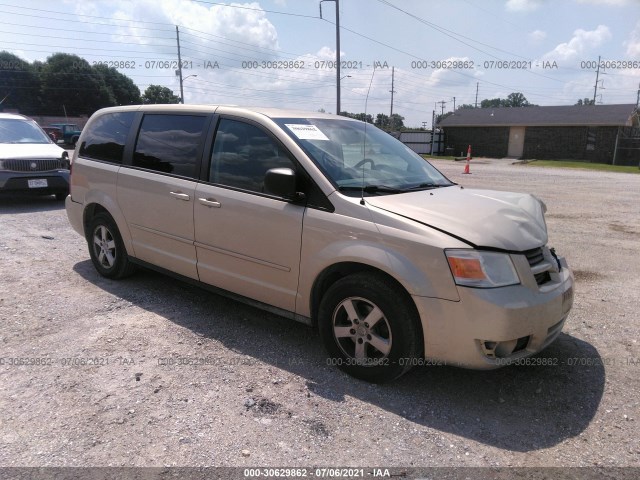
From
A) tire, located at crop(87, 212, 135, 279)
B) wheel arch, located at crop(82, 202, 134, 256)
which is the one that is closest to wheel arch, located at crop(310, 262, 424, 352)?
wheel arch, located at crop(82, 202, 134, 256)

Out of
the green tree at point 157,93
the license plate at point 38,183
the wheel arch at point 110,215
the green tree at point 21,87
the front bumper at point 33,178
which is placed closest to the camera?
the wheel arch at point 110,215

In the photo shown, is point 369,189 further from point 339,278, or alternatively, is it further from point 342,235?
point 339,278

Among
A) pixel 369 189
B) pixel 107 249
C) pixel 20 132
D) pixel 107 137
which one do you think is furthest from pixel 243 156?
pixel 20 132

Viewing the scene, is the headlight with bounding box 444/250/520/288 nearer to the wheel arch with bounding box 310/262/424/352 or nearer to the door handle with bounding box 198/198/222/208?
the wheel arch with bounding box 310/262/424/352

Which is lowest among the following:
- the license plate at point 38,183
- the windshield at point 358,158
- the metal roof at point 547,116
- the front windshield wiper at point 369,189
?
the license plate at point 38,183

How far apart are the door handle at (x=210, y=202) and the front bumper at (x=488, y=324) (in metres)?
1.88

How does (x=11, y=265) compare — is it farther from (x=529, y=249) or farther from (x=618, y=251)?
(x=618, y=251)

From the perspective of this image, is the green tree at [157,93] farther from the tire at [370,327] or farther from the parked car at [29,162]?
the tire at [370,327]

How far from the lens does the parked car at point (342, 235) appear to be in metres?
3.04

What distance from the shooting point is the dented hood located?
10.2 ft

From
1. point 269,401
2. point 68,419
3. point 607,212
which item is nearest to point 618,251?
point 607,212

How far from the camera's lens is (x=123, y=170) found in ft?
16.4

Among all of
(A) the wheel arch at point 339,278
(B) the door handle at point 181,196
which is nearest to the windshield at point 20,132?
(B) the door handle at point 181,196

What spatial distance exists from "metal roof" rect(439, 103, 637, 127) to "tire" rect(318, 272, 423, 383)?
128 ft
